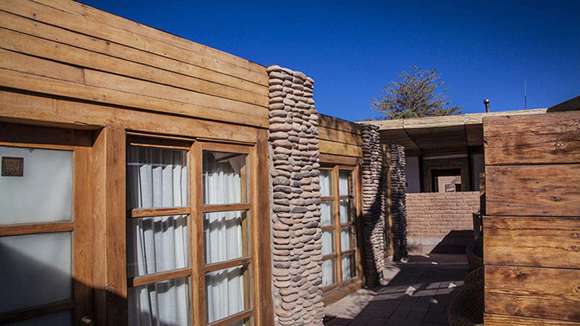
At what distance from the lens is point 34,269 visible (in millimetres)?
2828

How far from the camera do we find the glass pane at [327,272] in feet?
23.0

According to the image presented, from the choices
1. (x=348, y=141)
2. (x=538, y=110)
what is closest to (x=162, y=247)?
(x=348, y=141)

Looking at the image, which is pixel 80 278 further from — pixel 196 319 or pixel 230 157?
pixel 230 157

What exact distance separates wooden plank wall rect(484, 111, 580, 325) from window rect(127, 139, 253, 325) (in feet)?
9.10

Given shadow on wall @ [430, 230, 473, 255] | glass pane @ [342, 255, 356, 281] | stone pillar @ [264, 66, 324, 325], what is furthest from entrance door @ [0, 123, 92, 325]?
shadow on wall @ [430, 230, 473, 255]

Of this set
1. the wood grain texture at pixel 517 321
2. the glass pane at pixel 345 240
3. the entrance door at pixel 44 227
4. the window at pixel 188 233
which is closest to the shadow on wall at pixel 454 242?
the glass pane at pixel 345 240

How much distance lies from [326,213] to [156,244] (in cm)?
397

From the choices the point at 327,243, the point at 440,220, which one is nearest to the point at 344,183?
the point at 327,243

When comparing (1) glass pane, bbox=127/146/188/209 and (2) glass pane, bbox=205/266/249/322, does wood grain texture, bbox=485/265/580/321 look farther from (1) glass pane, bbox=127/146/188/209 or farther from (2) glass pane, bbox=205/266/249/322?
(2) glass pane, bbox=205/266/249/322

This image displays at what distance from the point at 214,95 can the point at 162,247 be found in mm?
1517

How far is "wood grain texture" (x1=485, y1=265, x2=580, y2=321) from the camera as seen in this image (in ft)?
4.38

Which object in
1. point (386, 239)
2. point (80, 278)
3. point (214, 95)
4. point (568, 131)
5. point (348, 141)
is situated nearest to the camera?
point (568, 131)

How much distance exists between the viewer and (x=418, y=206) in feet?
47.3

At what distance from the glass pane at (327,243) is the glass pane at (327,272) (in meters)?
0.16
